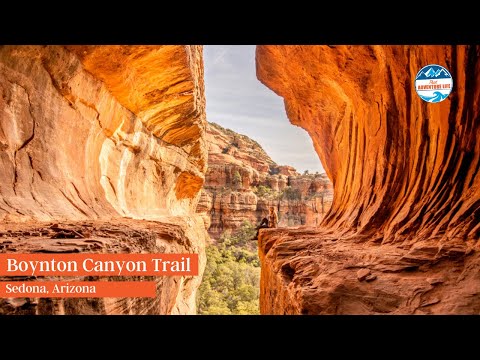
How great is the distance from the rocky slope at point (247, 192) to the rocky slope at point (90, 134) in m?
27.7

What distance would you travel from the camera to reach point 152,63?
31.7ft

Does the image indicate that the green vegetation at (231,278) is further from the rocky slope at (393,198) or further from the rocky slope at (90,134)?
the rocky slope at (393,198)

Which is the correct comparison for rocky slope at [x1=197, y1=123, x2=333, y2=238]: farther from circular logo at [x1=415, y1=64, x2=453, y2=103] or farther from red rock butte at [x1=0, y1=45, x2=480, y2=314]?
circular logo at [x1=415, y1=64, x2=453, y2=103]

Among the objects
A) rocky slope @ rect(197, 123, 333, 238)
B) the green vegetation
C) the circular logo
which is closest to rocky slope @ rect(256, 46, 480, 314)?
the circular logo

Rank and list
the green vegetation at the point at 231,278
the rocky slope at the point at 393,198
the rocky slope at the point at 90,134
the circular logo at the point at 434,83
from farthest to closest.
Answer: the green vegetation at the point at 231,278 < the rocky slope at the point at 90,134 < the circular logo at the point at 434,83 < the rocky slope at the point at 393,198

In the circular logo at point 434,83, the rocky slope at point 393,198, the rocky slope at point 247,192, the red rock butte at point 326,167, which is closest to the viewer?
the rocky slope at point 393,198

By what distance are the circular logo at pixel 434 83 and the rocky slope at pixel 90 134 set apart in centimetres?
608

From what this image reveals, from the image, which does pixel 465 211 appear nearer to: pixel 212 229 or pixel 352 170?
pixel 352 170

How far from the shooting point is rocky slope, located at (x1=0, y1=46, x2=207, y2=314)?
5.79 meters

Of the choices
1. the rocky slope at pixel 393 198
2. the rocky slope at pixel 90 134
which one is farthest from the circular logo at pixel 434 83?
the rocky slope at pixel 90 134

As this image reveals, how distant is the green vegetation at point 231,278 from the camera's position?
2319 cm

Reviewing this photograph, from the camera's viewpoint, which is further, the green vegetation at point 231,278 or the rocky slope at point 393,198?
the green vegetation at point 231,278

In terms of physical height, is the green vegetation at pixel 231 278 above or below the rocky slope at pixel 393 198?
below
